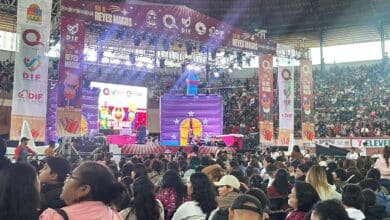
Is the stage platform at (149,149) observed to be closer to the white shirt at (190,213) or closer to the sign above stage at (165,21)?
the sign above stage at (165,21)

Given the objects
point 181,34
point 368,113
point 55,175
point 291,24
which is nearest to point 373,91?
point 368,113

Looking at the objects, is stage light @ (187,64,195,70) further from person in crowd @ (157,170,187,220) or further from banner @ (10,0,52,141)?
person in crowd @ (157,170,187,220)

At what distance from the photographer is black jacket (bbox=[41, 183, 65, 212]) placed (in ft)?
9.45

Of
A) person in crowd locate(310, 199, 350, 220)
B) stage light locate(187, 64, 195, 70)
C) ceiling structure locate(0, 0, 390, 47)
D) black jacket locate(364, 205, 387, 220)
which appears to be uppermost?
ceiling structure locate(0, 0, 390, 47)

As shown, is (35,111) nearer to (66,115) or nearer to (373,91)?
(66,115)

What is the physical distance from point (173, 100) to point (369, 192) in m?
17.4

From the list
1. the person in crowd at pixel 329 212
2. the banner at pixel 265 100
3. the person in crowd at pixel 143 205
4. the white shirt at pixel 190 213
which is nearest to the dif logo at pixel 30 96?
the white shirt at pixel 190 213

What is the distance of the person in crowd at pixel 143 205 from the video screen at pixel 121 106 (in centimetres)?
2005

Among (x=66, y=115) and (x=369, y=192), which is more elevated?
(x=66, y=115)

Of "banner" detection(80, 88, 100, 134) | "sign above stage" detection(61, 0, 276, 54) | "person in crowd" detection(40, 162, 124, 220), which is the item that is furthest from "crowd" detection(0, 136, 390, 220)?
"banner" detection(80, 88, 100, 134)

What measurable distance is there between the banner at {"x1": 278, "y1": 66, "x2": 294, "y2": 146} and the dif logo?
31.2 feet

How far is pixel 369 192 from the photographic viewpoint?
167 inches

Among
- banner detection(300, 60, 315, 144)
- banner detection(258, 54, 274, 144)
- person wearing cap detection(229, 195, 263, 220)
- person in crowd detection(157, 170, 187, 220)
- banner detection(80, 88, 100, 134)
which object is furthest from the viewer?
banner detection(80, 88, 100, 134)

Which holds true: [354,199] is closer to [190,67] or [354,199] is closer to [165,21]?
[165,21]
